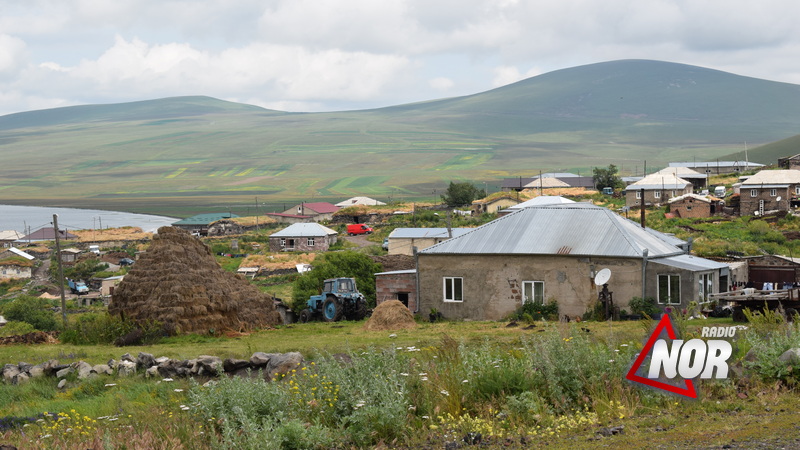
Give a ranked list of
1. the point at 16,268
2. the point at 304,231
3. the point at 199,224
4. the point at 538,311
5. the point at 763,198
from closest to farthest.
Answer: the point at 538,311
the point at 763,198
the point at 16,268
the point at 304,231
the point at 199,224

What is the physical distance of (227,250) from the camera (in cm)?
8250

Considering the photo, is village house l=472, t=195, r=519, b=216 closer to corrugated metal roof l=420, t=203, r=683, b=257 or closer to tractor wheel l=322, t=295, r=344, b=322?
corrugated metal roof l=420, t=203, r=683, b=257

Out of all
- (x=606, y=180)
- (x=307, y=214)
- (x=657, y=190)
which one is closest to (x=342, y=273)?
(x=657, y=190)

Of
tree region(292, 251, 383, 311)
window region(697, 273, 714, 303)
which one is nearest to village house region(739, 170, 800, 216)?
tree region(292, 251, 383, 311)

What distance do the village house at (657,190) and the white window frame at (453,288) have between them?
58026mm

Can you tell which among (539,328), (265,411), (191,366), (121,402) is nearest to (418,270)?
(539,328)

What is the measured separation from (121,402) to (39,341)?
1419 cm

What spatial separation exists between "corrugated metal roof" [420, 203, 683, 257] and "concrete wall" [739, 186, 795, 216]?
44.0 m

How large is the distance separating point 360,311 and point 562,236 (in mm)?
7984

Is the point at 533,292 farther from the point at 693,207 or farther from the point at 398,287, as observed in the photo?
the point at 693,207

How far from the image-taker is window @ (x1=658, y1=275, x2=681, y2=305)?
28266 millimetres

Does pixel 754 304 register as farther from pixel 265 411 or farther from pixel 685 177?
pixel 685 177

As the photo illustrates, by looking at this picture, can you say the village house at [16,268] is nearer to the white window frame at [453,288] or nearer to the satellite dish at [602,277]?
the white window frame at [453,288]

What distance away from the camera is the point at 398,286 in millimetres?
35219
